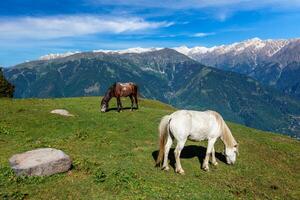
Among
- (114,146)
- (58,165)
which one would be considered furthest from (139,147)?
(58,165)

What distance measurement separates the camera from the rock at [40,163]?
77.2 feet

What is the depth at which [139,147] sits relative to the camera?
114 ft

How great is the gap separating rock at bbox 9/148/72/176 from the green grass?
1.72 feet

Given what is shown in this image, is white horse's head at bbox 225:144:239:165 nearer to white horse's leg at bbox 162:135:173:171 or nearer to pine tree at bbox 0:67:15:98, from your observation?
white horse's leg at bbox 162:135:173:171

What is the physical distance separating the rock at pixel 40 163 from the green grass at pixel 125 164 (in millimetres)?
524

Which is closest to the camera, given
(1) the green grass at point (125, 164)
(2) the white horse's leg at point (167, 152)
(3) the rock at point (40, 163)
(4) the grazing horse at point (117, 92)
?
(1) the green grass at point (125, 164)

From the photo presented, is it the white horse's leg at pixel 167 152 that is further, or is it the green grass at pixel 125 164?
the white horse's leg at pixel 167 152

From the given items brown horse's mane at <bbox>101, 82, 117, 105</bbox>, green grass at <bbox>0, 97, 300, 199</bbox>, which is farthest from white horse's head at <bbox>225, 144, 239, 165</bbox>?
brown horse's mane at <bbox>101, 82, 117, 105</bbox>

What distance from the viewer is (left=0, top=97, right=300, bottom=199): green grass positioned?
22562 millimetres

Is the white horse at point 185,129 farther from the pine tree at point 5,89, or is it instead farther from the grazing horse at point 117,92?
the pine tree at point 5,89

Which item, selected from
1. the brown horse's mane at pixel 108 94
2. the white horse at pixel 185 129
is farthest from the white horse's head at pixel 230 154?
the brown horse's mane at pixel 108 94

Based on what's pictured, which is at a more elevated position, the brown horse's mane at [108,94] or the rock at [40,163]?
the brown horse's mane at [108,94]

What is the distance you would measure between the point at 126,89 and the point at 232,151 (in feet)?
80.9

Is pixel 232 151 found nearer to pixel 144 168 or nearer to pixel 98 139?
pixel 144 168
